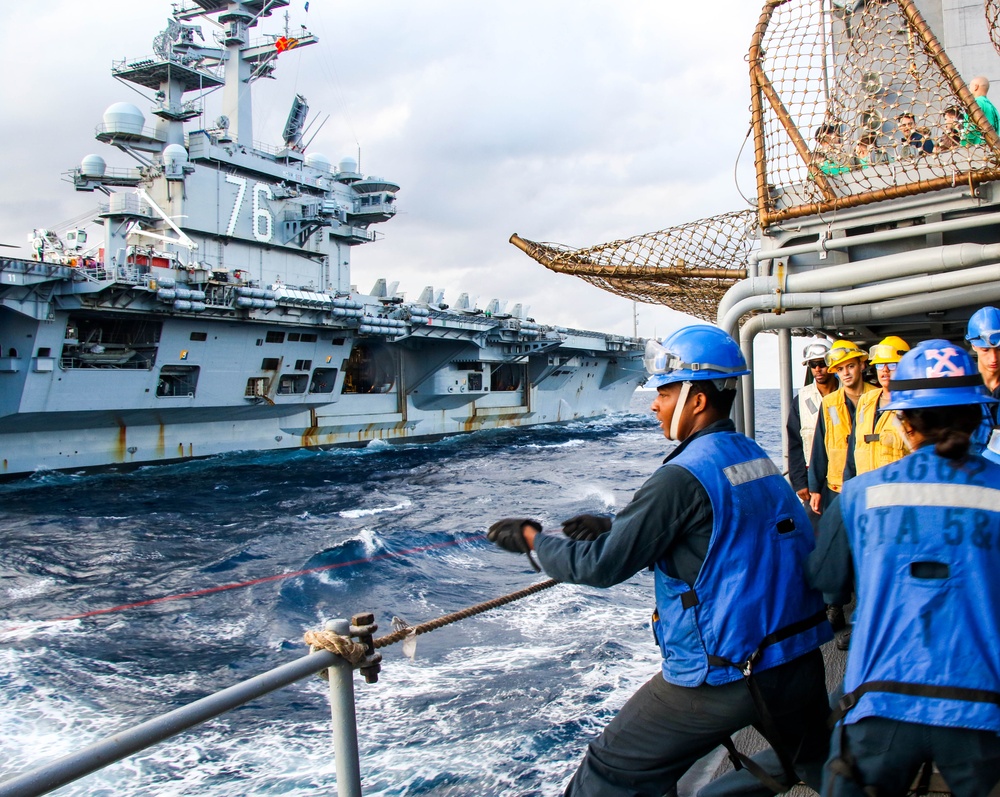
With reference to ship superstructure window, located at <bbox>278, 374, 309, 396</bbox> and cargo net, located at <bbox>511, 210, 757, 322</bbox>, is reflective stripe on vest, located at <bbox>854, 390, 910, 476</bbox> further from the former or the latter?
ship superstructure window, located at <bbox>278, 374, 309, 396</bbox>

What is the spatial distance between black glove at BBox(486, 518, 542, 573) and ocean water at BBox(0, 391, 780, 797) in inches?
111

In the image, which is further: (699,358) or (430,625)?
(430,625)

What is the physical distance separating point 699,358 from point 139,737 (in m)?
1.47

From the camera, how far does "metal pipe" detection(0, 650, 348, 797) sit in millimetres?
1240

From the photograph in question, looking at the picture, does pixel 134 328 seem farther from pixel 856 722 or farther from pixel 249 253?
pixel 856 722

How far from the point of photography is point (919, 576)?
1.50m

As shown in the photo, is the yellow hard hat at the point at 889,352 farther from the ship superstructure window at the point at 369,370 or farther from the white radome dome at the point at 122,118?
the white radome dome at the point at 122,118

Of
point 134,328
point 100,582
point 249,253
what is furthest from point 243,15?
point 100,582

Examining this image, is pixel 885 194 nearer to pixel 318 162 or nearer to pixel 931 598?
pixel 931 598

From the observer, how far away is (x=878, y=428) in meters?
3.40

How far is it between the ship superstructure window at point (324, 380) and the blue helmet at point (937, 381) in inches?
928

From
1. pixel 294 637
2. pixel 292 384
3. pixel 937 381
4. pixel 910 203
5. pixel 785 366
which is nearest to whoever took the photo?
pixel 937 381

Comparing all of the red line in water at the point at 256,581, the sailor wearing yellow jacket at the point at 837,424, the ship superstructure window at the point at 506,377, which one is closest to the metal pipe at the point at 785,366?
the sailor wearing yellow jacket at the point at 837,424

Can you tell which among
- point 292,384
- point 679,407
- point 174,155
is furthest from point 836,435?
point 174,155
